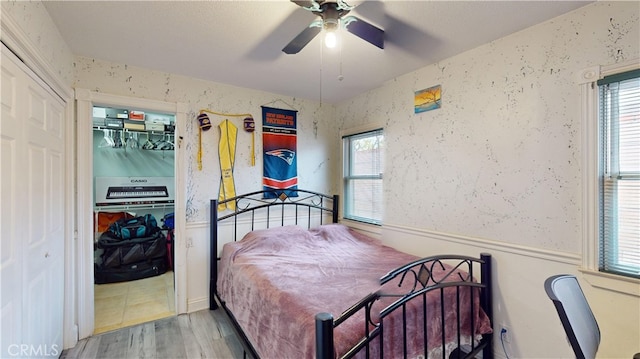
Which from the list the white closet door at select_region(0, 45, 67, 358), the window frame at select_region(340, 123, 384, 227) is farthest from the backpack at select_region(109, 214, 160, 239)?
the window frame at select_region(340, 123, 384, 227)

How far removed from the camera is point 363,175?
344 cm

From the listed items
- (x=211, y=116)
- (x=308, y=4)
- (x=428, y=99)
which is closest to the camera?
(x=308, y=4)

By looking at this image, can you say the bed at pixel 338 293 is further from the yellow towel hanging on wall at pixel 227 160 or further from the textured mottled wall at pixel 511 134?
the textured mottled wall at pixel 511 134

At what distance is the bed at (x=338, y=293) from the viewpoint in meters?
1.32

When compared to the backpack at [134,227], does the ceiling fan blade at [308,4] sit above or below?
above

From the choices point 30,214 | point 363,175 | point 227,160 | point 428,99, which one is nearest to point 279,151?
point 227,160

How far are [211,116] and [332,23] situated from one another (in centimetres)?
195

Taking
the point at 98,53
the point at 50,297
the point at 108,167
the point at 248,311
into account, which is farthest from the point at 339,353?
the point at 108,167

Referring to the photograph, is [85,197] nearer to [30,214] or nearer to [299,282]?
[30,214]

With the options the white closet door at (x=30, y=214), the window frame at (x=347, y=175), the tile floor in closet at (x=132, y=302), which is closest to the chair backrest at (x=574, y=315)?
the window frame at (x=347, y=175)

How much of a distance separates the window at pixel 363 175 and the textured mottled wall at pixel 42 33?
2.80m

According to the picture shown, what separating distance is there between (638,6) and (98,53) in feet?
12.1

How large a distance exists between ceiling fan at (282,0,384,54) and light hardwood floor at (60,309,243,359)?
2349mm

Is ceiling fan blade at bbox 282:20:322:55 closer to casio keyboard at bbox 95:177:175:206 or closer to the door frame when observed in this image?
the door frame
